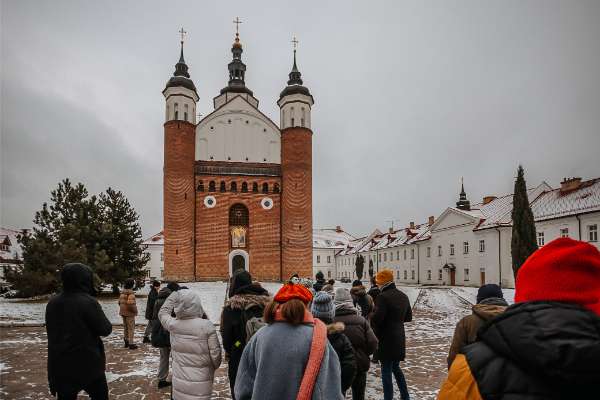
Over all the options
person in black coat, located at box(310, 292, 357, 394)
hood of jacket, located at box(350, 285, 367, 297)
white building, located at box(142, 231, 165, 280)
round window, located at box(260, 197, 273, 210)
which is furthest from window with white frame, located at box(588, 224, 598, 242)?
white building, located at box(142, 231, 165, 280)

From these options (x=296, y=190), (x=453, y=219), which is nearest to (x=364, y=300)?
(x=296, y=190)

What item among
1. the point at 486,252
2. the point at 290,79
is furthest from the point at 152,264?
the point at 486,252

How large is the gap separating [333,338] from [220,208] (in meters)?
34.1

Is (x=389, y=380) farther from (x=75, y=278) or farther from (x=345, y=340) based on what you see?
(x=75, y=278)

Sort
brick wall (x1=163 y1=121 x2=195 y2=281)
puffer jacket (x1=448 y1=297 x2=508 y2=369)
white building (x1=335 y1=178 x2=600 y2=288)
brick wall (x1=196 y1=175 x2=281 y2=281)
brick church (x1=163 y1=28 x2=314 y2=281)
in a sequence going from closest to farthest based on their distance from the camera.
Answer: puffer jacket (x1=448 y1=297 x2=508 y2=369)
white building (x1=335 y1=178 x2=600 y2=288)
brick wall (x1=163 y1=121 x2=195 y2=281)
brick church (x1=163 y1=28 x2=314 y2=281)
brick wall (x1=196 y1=175 x2=281 y2=281)

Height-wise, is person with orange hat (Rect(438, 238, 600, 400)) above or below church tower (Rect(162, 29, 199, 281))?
below

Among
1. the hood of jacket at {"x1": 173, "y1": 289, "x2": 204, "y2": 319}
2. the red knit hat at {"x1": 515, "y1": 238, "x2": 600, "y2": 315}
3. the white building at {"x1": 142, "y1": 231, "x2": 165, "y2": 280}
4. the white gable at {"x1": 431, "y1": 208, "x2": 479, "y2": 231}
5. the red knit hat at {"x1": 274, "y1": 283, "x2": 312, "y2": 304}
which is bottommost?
the white building at {"x1": 142, "y1": 231, "x2": 165, "y2": 280}

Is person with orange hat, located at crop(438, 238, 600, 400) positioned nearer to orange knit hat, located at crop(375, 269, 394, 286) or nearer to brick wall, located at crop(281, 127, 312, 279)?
orange knit hat, located at crop(375, 269, 394, 286)

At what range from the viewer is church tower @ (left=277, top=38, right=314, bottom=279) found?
3688cm

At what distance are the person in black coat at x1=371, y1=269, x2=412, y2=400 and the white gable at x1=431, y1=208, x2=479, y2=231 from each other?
104 ft

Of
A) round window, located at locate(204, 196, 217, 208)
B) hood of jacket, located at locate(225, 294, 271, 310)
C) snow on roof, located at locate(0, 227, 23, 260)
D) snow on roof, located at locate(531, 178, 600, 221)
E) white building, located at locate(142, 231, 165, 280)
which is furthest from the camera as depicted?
white building, located at locate(142, 231, 165, 280)

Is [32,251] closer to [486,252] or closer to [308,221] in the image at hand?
[308,221]

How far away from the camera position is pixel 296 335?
112 inches

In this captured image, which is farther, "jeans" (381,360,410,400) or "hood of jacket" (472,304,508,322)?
"jeans" (381,360,410,400)
